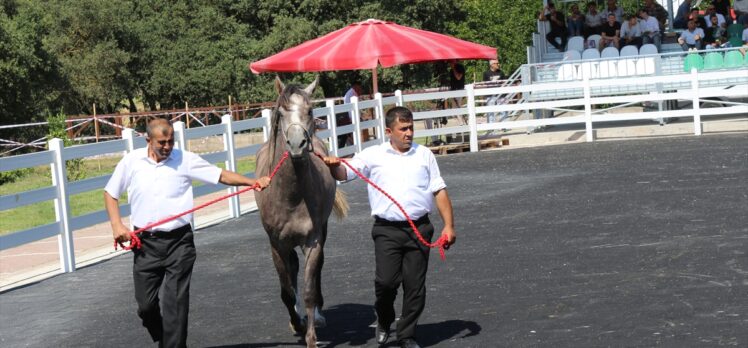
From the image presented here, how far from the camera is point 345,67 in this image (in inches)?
966

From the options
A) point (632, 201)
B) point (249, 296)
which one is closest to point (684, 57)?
point (632, 201)

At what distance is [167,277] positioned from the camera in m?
7.54

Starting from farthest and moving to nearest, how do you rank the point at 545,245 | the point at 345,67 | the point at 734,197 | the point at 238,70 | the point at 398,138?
the point at 238,70 < the point at 345,67 < the point at 734,197 < the point at 545,245 < the point at 398,138

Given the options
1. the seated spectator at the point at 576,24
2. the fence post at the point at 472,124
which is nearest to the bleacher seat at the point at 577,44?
the seated spectator at the point at 576,24

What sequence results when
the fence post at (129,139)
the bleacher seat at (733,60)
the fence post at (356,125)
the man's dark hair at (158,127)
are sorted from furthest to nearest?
the bleacher seat at (733,60) < the fence post at (356,125) < the fence post at (129,139) < the man's dark hair at (158,127)

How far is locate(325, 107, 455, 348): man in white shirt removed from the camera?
7578 millimetres

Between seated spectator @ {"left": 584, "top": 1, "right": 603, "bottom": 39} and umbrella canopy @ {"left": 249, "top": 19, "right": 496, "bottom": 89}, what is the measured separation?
7.53m

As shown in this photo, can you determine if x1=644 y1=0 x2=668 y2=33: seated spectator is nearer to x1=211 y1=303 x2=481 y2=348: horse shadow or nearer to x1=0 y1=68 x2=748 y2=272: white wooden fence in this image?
x1=0 y1=68 x2=748 y2=272: white wooden fence

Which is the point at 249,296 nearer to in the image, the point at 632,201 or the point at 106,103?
the point at 632,201

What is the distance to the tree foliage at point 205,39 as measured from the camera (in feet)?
170

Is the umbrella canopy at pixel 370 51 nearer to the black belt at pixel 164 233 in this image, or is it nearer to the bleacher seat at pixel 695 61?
the bleacher seat at pixel 695 61

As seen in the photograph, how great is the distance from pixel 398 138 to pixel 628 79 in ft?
65.5

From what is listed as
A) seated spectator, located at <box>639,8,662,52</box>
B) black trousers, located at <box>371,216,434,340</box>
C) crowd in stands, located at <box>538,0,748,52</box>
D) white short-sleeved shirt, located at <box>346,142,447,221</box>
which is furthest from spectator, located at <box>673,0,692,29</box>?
black trousers, located at <box>371,216,434,340</box>

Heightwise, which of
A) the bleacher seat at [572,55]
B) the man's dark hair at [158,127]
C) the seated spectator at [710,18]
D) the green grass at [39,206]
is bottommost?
the green grass at [39,206]
